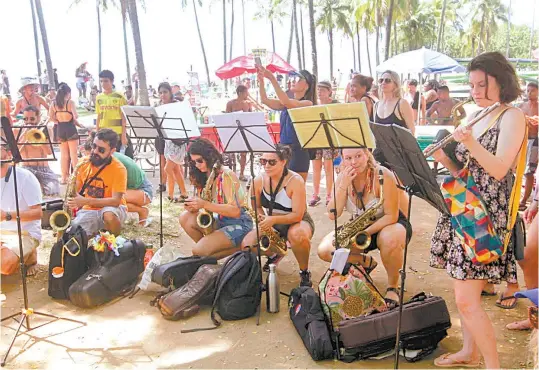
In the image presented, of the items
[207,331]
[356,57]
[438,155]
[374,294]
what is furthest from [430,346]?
[356,57]

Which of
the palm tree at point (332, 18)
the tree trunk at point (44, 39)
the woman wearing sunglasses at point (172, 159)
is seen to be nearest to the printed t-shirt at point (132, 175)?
the woman wearing sunglasses at point (172, 159)

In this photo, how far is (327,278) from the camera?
Result: 3.76 m

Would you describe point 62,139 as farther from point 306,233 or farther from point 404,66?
point 404,66

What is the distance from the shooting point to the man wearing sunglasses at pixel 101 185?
17.1 feet

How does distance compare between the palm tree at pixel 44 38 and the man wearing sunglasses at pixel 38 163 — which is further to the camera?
the palm tree at pixel 44 38

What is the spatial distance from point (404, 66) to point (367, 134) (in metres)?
12.8

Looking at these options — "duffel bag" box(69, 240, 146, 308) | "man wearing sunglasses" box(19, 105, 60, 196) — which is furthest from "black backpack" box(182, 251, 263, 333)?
"man wearing sunglasses" box(19, 105, 60, 196)

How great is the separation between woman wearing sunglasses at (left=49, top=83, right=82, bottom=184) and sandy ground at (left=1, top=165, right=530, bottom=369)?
442 centimetres

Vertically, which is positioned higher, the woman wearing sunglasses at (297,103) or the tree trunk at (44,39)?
→ the tree trunk at (44,39)

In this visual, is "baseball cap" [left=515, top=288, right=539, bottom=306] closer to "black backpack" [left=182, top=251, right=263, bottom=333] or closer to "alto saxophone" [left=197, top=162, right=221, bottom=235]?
"black backpack" [left=182, top=251, right=263, bottom=333]

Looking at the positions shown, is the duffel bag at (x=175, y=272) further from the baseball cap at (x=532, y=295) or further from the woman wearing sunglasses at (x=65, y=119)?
the woman wearing sunglasses at (x=65, y=119)

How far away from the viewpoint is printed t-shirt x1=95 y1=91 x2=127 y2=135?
8.45m

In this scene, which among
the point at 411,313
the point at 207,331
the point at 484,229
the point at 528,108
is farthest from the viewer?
the point at 528,108

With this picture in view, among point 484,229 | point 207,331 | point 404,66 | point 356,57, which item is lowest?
point 207,331
